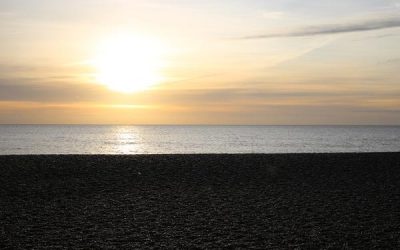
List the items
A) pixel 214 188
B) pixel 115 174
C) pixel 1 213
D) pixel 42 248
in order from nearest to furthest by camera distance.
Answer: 1. pixel 42 248
2. pixel 1 213
3. pixel 214 188
4. pixel 115 174

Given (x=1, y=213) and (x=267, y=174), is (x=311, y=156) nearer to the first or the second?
(x=267, y=174)

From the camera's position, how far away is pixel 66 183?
21.2 meters

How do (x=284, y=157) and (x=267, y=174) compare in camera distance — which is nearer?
(x=267, y=174)

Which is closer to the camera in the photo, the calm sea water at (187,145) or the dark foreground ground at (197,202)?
the dark foreground ground at (197,202)

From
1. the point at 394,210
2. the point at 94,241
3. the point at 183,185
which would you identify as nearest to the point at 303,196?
the point at 394,210

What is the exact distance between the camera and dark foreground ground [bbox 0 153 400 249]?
11.7 metres

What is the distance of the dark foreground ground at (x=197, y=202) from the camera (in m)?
11.7

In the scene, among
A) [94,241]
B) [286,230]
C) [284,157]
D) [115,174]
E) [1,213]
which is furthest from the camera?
[284,157]

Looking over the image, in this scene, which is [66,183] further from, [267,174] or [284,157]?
[284,157]

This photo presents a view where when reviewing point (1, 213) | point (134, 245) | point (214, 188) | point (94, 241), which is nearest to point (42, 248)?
point (94, 241)

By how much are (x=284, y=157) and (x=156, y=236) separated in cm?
1981

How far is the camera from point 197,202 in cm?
1680

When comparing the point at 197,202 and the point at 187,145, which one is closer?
the point at 197,202

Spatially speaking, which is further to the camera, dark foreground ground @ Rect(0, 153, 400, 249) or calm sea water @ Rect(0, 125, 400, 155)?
calm sea water @ Rect(0, 125, 400, 155)
